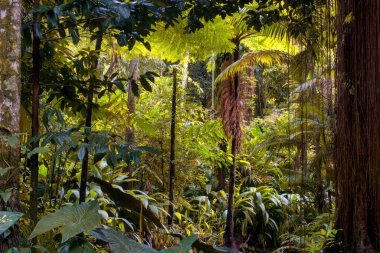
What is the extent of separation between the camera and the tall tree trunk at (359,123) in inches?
72.4

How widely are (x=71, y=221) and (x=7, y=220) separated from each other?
0.74 ft

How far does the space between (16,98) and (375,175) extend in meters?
1.74

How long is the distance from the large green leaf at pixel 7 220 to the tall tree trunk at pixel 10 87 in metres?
0.19

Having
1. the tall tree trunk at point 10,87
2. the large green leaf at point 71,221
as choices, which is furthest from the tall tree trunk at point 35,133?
the large green leaf at point 71,221

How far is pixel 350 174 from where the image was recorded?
76.9 inches

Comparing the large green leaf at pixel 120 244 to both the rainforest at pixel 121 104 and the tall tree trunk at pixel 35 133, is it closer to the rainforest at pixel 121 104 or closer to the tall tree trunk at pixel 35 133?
the rainforest at pixel 121 104

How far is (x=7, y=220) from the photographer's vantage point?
134 cm

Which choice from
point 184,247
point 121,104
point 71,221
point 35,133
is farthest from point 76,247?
point 121,104

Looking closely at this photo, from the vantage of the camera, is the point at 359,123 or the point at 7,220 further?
the point at 359,123

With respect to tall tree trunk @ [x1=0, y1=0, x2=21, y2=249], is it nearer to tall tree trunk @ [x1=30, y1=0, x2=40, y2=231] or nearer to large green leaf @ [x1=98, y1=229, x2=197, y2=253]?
tall tree trunk @ [x1=30, y1=0, x2=40, y2=231]

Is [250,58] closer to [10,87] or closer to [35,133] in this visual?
[35,133]

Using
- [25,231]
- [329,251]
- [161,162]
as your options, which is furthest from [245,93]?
[25,231]

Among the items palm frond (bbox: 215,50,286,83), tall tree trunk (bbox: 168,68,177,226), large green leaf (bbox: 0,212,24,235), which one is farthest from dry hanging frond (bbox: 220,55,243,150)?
large green leaf (bbox: 0,212,24,235)

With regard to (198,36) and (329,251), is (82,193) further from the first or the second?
(198,36)
